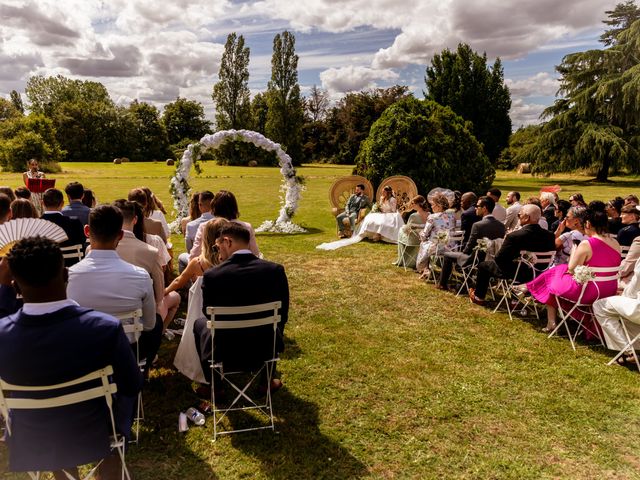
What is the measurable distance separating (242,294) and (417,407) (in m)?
2.35

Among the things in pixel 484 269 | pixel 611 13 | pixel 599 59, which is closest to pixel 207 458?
pixel 484 269

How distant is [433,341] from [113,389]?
4816 mm

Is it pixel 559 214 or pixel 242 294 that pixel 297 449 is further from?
pixel 559 214

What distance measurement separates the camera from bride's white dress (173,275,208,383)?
15.7ft

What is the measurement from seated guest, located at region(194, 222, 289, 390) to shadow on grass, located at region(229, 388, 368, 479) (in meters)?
0.74

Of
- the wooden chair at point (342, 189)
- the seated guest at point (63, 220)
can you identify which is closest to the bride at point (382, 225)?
the wooden chair at point (342, 189)

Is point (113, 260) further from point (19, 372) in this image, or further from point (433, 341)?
point (433, 341)

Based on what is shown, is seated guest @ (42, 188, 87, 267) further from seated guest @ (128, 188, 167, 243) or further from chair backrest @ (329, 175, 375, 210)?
chair backrest @ (329, 175, 375, 210)

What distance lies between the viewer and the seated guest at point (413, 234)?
1020 cm

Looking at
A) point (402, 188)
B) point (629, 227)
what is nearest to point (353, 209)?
point (402, 188)

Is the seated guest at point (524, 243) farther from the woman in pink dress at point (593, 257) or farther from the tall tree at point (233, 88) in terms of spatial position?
the tall tree at point (233, 88)

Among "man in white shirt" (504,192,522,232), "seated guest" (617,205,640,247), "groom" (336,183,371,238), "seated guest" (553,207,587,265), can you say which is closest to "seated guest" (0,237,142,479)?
"seated guest" (553,207,587,265)

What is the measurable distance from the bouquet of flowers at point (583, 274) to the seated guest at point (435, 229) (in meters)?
3.07

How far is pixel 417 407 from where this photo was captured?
4.83 m
